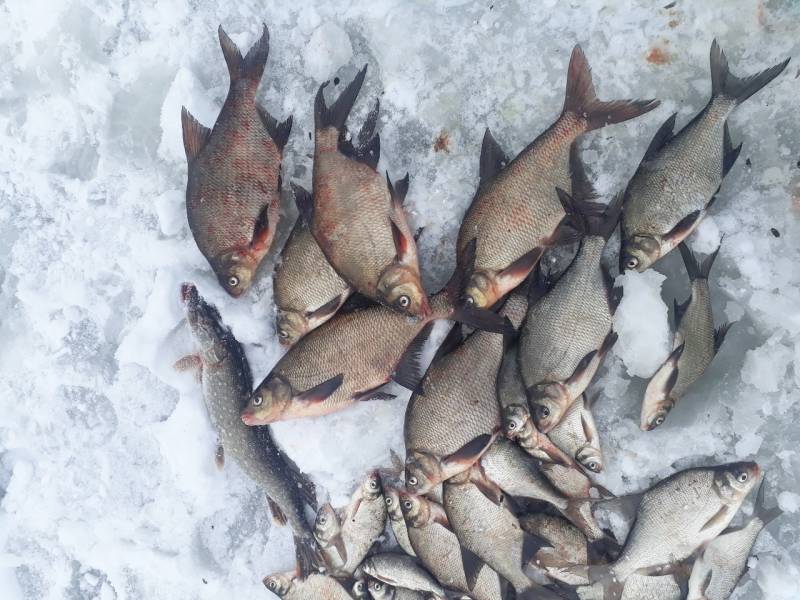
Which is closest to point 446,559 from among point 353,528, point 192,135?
point 353,528

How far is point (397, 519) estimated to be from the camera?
3162mm

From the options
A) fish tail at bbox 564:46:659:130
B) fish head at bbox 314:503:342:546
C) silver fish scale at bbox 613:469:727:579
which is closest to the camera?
fish tail at bbox 564:46:659:130

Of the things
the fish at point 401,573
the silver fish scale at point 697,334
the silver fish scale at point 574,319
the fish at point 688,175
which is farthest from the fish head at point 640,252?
the fish at point 401,573

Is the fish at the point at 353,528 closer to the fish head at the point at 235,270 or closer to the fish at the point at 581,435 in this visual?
the fish at the point at 581,435

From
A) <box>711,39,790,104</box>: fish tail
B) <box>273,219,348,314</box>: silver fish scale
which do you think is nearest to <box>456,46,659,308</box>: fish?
<box>711,39,790,104</box>: fish tail

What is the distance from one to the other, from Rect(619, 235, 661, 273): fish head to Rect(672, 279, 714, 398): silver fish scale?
0.27m

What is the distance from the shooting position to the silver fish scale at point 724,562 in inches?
113

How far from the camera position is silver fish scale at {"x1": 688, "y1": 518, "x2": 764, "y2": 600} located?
2863 mm

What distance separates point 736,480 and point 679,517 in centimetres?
31

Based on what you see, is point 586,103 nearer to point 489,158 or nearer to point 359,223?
point 489,158

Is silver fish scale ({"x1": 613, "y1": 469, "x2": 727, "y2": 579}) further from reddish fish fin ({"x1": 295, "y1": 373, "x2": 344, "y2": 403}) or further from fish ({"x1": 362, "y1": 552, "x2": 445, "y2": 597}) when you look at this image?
reddish fish fin ({"x1": 295, "y1": 373, "x2": 344, "y2": 403})

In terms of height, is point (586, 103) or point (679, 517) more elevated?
point (586, 103)

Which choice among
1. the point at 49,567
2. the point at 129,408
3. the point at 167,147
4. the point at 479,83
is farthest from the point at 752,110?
the point at 49,567

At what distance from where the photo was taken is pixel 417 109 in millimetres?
3074
